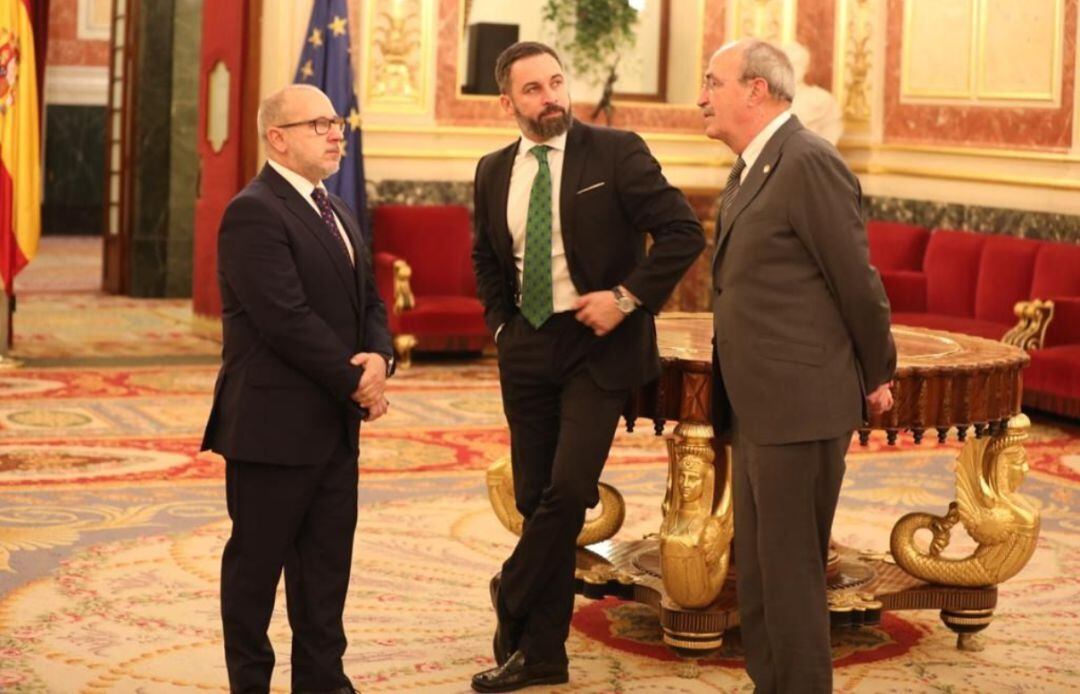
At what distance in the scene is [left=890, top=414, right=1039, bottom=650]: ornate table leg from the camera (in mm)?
5340

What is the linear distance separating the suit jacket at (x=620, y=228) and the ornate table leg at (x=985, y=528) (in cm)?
118

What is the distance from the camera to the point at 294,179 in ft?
14.2

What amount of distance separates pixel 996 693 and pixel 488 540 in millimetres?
2247

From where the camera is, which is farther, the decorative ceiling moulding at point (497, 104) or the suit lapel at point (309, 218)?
the decorative ceiling moulding at point (497, 104)

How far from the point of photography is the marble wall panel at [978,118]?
425 inches

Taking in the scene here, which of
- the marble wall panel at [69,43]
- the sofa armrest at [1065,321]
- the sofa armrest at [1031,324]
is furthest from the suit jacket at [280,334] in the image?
the marble wall panel at [69,43]

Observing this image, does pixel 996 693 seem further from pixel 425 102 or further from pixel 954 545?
pixel 425 102

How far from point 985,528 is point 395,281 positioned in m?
6.33

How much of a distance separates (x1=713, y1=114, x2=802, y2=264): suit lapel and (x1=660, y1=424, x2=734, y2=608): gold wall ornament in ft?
3.32

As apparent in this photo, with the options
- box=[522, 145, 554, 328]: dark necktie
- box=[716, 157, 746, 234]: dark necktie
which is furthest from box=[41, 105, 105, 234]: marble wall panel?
box=[716, 157, 746, 234]: dark necktie

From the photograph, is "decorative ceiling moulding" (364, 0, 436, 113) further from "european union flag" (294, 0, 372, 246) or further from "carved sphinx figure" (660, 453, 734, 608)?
"carved sphinx figure" (660, 453, 734, 608)

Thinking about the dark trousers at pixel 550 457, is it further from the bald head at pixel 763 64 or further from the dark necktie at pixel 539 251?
the bald head at pixel 763 64

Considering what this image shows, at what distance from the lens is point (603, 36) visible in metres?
12.5

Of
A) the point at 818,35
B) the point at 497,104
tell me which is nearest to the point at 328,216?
the point at 497,104
